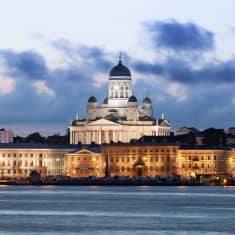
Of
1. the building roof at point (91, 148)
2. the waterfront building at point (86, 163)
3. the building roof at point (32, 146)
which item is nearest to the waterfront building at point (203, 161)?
the waterfront building at point (86, 163)

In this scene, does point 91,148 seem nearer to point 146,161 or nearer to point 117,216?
point 146,161

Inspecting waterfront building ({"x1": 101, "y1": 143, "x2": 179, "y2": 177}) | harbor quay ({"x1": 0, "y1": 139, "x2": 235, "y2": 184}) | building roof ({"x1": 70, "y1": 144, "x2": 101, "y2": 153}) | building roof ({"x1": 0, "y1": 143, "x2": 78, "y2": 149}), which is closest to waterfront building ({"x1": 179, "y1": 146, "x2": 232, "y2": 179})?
harbor quay ({"x1": 0, "y1": 139, "x2": 235, "y2": 184})

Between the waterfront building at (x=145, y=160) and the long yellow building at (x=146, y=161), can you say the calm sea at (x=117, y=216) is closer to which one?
the long yellow building at (x=146, y=161)

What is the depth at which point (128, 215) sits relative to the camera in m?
78.1

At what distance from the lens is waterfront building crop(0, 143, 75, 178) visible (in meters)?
191

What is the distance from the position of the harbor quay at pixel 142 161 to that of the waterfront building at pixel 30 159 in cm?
13

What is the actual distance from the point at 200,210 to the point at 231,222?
39.3ft

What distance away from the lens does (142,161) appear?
176 m

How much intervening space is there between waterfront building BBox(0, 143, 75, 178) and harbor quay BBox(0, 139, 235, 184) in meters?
0.13

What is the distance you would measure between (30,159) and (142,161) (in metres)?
21.4

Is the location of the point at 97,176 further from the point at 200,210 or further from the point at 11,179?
the point at 200,210

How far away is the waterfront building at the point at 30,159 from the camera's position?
628 ft

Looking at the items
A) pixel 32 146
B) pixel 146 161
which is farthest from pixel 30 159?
pixel 146 161

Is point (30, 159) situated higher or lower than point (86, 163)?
higher
